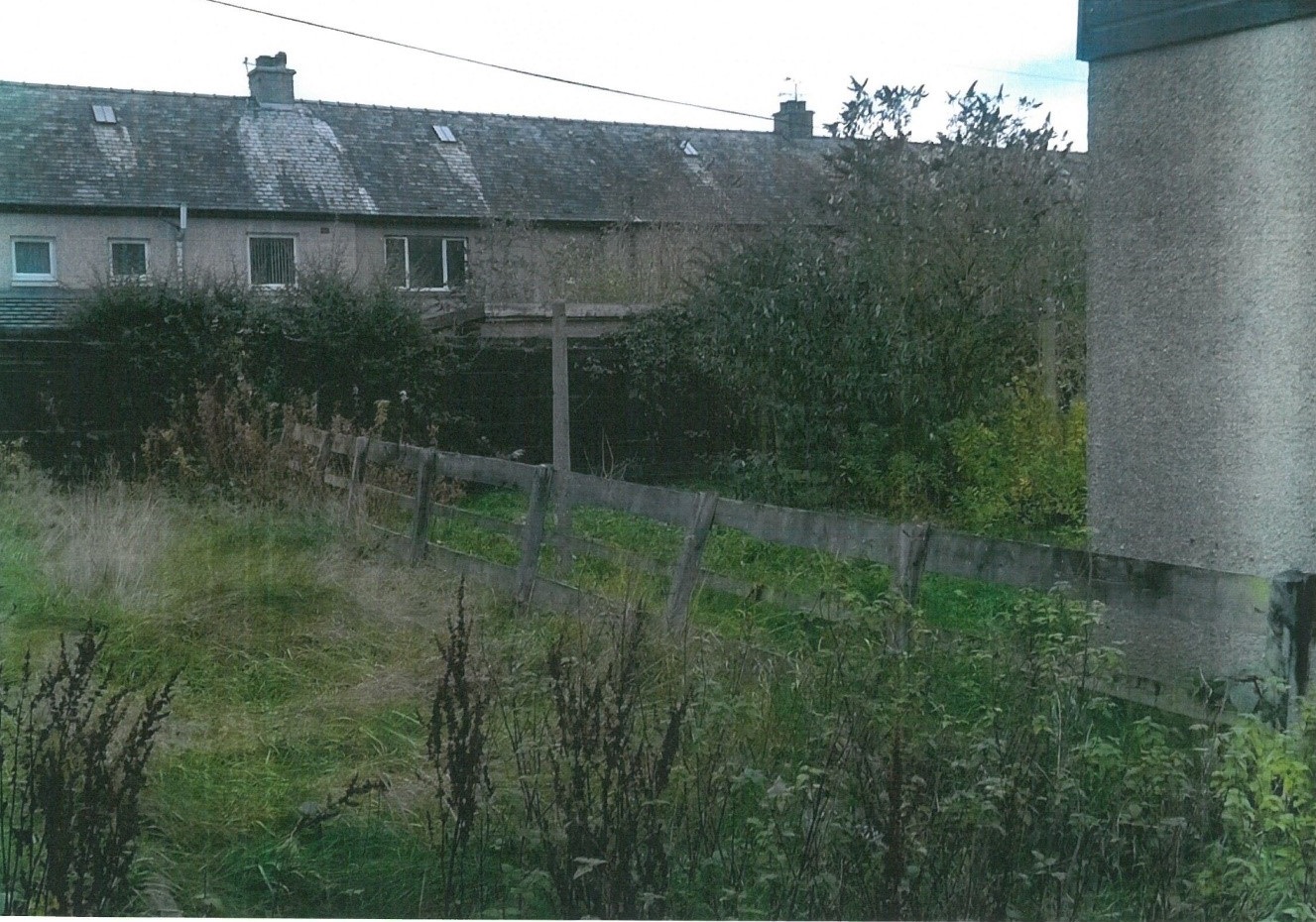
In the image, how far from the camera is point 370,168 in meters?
17.1

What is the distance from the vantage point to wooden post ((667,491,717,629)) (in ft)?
16.3

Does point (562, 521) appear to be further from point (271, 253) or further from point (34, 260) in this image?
point (271, 253)

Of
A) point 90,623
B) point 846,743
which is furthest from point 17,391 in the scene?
point 846,743

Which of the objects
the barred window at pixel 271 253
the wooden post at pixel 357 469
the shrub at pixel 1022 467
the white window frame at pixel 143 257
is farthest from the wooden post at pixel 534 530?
the barred window at pixel 271 253

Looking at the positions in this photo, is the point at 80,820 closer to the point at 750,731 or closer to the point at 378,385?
the point at 750,731

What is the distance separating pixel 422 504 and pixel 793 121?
126 inches

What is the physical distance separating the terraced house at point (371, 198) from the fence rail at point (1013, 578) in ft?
6.39

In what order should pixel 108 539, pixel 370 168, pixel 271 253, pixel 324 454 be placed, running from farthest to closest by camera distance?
1. pixel 370 168
2. pixel 271 253
3. pixel 324 454
4. pixel 108 539

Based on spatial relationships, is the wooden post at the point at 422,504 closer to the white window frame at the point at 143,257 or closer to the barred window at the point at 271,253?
the white window frame at the point at 143,257

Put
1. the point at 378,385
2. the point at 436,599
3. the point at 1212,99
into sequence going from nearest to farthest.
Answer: the point at 1212,99, the point at 436,599, the point at 378,385

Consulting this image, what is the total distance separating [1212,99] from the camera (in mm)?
3961

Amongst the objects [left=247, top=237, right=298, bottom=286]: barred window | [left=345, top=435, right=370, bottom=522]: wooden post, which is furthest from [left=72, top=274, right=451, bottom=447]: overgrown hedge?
[left=247, top=237, right=298, bottom=286]: barred window

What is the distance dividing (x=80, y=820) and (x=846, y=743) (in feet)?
6.32


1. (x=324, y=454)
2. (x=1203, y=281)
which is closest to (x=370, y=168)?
(x=324, y=454)
